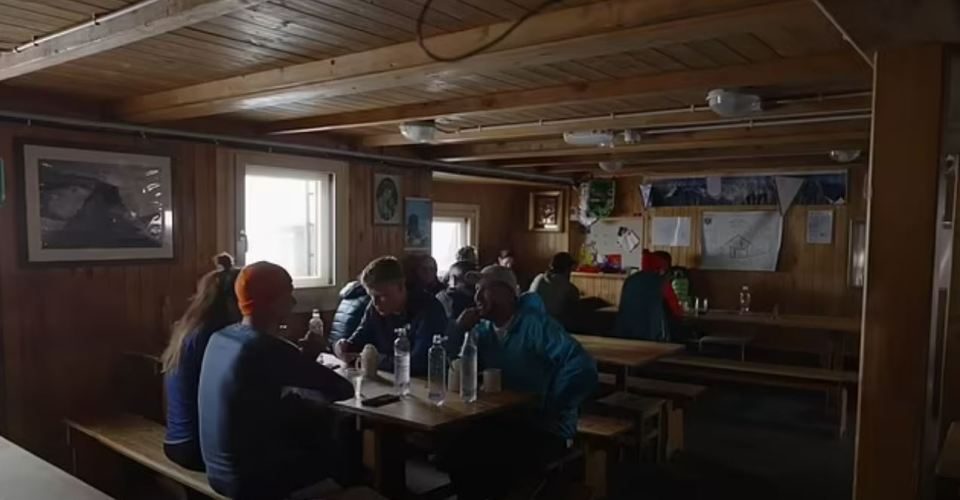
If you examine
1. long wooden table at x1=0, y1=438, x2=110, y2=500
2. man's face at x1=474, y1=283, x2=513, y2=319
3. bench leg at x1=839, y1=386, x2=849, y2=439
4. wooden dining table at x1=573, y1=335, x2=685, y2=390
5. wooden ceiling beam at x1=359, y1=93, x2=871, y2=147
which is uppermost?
wooden ceiling beam at x1=359, y1=93, x2=871, y2=147

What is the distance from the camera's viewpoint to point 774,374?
521cm

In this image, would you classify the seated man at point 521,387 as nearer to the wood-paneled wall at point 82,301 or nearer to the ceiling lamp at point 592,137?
the ceiling lamp at point 592,137

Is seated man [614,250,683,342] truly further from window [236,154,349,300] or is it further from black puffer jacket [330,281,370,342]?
black puffer jacket [330,281,370,342]

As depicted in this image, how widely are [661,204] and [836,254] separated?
177 centimetres

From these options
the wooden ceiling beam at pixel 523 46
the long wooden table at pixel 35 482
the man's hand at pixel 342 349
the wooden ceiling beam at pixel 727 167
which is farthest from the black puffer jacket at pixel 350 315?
the wooden ceiling beam at pixel 727 167

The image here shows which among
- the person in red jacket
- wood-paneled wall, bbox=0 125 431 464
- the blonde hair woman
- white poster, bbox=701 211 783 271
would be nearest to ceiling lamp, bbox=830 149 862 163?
white poster, bbox=701 211 783 271

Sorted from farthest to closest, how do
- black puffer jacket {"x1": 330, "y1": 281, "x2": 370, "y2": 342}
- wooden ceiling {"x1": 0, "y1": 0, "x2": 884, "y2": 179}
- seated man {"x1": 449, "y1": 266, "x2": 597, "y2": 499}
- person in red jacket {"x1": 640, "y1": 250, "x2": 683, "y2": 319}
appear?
1. person in red jacket {"x1": 640, "y1": 250, "x2": 683, "y2": 319}
2. black puffer jacket {"x1": 330, "y1": 281, "x2": 370, "y2": 342}
3. seated man {"x1": 449, "y1": 266, "x2": 597, "y2": 499}
4. wooden ceiling {"x1": 0, "y1": 0, "x2": 884, "y2": 179}

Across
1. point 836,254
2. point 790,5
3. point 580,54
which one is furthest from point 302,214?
point 836,254

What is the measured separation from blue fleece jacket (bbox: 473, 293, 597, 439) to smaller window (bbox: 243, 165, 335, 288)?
238cm

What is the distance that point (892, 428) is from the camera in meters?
1.77

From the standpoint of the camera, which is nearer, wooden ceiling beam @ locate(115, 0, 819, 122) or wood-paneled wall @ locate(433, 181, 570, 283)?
wooden ceiling beam @ locate(115, 0, 819, 122)

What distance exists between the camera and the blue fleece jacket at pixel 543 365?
9.34 feet

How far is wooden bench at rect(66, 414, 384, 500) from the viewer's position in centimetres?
263

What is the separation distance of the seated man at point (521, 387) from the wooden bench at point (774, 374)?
1895 mm
